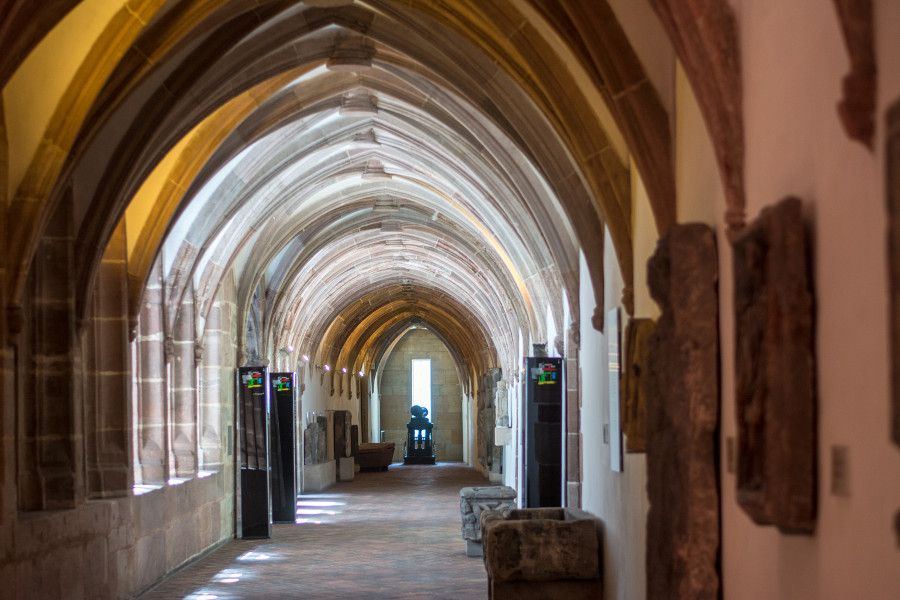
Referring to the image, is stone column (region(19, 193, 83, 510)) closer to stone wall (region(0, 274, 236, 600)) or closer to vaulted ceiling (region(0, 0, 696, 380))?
stone wall (region(0, 274, 236, 600))

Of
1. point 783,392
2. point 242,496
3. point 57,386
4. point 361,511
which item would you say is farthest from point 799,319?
point 361,511

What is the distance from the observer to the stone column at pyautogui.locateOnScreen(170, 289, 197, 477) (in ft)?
46.1

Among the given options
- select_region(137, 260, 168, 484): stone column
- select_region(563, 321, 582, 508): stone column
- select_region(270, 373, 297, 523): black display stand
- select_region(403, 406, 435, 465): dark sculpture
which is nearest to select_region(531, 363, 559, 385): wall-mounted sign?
select_region(563, 321, 582, 508): stone column

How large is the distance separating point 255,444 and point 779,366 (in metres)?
12.7

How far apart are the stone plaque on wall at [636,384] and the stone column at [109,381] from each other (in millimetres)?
5678

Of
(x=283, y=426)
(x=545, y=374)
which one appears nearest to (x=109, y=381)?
(x=545, y=374)

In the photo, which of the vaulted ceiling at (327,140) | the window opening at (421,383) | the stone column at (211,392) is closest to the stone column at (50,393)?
the vaulted ceiling at (327,140)

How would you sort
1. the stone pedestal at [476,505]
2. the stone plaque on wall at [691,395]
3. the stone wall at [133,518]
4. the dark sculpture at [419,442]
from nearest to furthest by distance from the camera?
the stone plaque on wall at [691,395] → the stone wall at [133,518] → the stone pedestal at [476,505] → the dark sculpture at [419,442]

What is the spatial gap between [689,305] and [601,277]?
3.87 metres

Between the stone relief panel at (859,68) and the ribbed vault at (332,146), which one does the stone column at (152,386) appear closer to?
the ribbed vault at (332,146)

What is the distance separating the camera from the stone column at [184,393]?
14055mm

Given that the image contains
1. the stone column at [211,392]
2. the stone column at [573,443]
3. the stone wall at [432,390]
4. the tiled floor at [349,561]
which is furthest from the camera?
the stone wall at [432,390]

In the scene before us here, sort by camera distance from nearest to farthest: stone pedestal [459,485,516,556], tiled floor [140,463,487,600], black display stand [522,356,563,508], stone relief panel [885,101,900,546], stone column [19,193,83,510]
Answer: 1. stone relief panel [885,101,900,546]
2. stone column [19,193,83,510]
3. tiled floor [140,463,487,600]
4. black display stand [522,356,563,508]
5. stone pedestal [459,485,516,556]

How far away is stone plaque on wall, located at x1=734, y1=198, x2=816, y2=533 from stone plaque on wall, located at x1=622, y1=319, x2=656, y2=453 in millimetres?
2089
